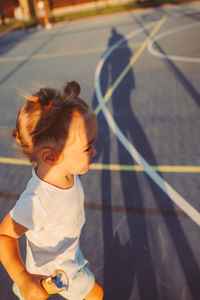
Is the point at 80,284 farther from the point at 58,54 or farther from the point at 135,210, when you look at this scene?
the point at 58,54

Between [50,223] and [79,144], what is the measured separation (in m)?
0.56

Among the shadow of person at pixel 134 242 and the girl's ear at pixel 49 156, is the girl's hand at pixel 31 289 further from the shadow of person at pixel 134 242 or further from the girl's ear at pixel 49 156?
the shadow of person at pixel 134 242

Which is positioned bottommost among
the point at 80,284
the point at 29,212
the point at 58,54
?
the point at 80,284

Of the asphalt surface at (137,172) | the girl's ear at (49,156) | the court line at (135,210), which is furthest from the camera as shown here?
the court line at (135,210)

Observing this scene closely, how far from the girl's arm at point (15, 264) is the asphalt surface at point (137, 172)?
0.97m

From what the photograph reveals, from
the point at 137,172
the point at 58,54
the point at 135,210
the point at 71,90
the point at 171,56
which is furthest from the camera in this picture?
the point at 58,54

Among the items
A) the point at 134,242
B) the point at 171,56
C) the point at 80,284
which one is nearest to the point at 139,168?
the point at 134,242

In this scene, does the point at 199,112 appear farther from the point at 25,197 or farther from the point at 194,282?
the point at 25,197

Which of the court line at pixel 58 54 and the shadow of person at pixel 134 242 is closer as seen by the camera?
the shadow of person at pixel 134 242

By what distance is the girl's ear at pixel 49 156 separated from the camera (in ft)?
4.90

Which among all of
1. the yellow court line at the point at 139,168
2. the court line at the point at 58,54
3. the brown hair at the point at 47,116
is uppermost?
the brown hair at the point at 47,116

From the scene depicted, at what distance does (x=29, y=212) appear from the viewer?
1.49m

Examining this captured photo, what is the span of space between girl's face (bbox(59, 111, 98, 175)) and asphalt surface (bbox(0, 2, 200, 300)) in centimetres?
59

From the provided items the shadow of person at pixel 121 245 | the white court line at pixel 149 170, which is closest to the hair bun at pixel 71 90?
the shadow of person at pixel 121 245
